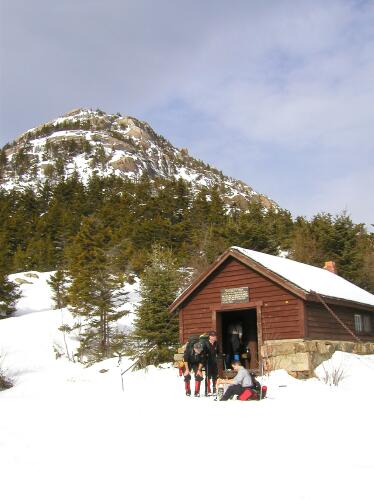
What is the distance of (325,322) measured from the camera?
→ 19156 millimetres

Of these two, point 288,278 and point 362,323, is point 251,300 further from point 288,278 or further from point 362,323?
point 362,323

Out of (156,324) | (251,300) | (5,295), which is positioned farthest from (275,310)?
(5,295)

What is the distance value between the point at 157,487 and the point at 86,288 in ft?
91.7

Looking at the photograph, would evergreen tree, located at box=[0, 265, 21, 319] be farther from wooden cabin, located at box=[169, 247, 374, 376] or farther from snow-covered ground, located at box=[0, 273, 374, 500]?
snow-covered ground, located at box=[0, 273, 374, 500]

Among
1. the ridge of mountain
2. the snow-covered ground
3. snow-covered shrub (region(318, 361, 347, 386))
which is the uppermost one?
the ridge of mountain

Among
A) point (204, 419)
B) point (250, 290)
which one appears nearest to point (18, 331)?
point (250, 290)

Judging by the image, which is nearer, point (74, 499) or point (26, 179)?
point (74, 499)

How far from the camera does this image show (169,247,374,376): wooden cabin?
58.2 feet

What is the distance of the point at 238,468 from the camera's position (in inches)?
232

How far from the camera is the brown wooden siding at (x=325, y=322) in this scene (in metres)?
18.2

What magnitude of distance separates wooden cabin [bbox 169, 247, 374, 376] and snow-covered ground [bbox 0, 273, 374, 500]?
3176 millimetres

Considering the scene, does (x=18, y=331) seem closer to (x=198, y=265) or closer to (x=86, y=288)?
(x=86, y=288)

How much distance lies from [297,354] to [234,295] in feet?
11.5

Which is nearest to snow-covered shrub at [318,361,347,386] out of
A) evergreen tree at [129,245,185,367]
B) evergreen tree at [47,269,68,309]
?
evergreen tree at [129,245,185,367]
